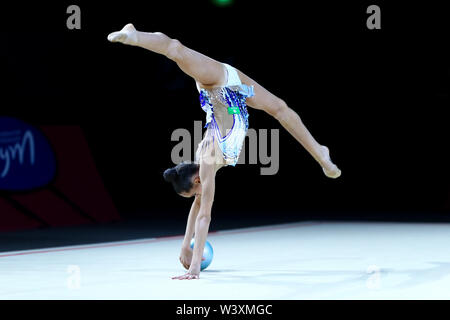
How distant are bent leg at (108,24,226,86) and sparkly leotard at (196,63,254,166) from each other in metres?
0.08

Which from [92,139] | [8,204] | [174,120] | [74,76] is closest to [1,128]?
[8,204]

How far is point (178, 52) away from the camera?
4742mm

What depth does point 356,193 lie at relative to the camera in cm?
1480

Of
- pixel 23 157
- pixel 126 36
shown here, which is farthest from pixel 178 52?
pixel 23 157

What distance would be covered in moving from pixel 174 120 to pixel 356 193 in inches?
159

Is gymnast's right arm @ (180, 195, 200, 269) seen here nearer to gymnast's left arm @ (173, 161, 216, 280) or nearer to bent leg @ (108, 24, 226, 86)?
gymnast's left arm @ (173, 161, 216, 280)

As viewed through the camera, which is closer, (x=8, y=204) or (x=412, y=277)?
(x=412, y=277)

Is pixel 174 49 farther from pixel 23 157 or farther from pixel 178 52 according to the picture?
pixel 23 157

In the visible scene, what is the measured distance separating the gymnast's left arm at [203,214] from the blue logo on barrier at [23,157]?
5085 millimetres

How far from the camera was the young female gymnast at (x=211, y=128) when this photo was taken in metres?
5.04

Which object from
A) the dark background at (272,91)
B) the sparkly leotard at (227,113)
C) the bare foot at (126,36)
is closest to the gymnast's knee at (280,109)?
the sparkly leotard at (227,113)

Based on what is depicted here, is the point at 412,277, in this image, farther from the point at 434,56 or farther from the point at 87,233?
the point at 434,56

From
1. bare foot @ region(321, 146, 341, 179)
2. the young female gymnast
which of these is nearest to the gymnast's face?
the young female gymnast

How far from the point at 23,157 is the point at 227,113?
205 inches
